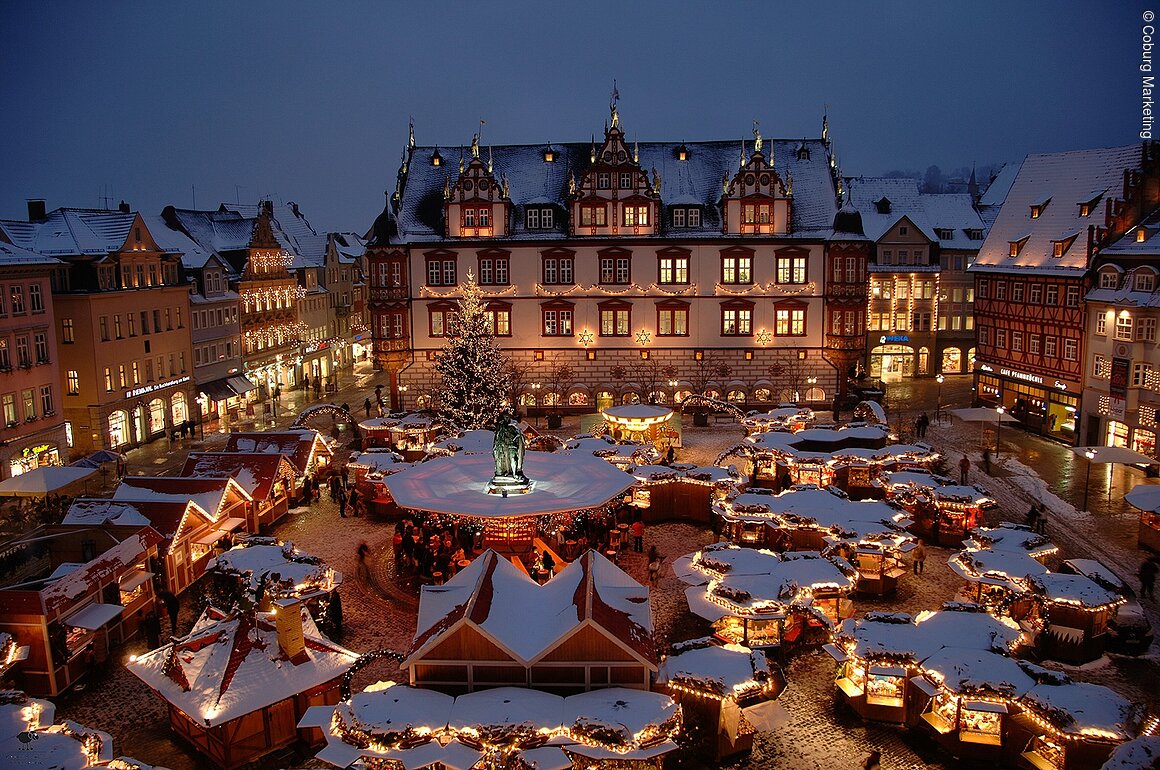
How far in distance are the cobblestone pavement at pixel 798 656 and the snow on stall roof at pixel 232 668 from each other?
1617mm

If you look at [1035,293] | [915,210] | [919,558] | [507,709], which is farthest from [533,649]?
[915,210]

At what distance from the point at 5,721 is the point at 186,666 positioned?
3.18 m

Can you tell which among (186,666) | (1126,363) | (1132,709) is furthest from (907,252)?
(186,666)

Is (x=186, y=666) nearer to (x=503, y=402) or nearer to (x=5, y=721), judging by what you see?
(x=5, y=721)

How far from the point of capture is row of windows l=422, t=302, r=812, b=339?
173 feet

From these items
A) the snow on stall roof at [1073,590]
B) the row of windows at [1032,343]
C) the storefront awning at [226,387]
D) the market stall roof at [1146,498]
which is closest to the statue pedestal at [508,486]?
the snow on stall roof at [1073,590]

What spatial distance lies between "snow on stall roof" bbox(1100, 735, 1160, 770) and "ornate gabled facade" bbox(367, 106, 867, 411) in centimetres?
3808

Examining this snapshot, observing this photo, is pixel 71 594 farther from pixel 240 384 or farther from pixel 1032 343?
pixel 1032 343

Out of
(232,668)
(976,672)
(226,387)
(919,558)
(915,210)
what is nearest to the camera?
(232,668)

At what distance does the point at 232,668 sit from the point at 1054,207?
156 feet

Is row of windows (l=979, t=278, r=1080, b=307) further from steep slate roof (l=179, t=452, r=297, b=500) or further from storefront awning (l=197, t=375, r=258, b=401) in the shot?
storefront awning (l=197, t=375, r=258, b=401)

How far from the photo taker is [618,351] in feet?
174

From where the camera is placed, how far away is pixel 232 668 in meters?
18.1

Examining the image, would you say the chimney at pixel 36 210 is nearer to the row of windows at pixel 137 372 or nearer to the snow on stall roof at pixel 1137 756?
the row of windows at pixel 137 372
